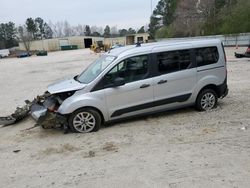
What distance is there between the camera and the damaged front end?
6832mm

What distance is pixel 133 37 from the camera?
92562 millimetres

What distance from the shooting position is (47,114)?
6961 mm

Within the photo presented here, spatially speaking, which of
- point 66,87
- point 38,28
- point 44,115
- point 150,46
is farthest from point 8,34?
point 150,46

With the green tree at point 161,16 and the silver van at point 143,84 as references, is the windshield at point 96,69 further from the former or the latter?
the green tree at point 161,16

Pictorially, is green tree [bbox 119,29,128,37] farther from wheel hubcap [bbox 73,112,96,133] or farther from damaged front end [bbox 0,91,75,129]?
wheel hubcap [bbox 73,112,96,133]

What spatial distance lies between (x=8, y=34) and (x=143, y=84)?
127 metres

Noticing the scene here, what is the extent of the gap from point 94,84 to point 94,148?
1.56m

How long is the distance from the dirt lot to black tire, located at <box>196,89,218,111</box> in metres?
0.22

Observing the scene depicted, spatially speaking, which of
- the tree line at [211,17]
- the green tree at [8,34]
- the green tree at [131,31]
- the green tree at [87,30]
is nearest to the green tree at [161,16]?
the tree line at [211,17]

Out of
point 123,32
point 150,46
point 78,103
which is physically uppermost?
point 150,46

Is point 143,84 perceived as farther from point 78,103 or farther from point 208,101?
point 208,101

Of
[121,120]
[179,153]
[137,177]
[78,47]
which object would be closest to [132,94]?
[121,120]

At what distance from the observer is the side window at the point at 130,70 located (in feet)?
23.0

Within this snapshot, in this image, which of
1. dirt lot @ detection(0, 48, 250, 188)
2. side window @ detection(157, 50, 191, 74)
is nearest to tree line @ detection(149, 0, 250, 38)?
side window @ detection(157, 50, 191, 74)
